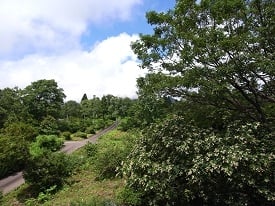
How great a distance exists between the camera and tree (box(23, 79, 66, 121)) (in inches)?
1905

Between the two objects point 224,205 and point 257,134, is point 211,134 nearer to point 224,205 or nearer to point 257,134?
point 257,134

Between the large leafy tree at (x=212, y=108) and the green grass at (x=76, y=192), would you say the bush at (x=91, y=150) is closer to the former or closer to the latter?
the green grass at (x=76, y=192)

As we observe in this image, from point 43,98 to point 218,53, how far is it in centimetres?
4314

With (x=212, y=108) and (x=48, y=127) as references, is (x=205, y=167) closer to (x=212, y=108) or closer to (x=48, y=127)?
(x=212, y=108)

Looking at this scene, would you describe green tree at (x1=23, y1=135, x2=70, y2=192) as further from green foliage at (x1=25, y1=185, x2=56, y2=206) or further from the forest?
the forest

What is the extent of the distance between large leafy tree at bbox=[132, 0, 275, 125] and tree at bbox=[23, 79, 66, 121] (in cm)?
3858

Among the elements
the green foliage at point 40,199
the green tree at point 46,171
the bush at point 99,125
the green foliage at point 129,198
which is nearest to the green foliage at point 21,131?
the green tree at point 46,171

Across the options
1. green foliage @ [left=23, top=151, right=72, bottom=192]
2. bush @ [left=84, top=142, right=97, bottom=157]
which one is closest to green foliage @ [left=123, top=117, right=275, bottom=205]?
green foliage @ [left=23, top=151, right=72, bottom=192]

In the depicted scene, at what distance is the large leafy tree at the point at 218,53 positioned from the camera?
32.3 feet

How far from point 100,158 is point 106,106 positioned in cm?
5421

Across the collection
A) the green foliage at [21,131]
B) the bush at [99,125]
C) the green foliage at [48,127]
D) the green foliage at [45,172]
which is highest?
the bush at [99,125]

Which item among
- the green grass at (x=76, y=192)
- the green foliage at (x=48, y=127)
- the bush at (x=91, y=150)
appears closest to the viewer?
the green grass at (x=76, y=192)

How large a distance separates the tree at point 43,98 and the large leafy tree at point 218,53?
127 ft

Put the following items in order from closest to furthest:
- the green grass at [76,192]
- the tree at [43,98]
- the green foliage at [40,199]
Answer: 1. the green grass at [76,192]
2. the green foliage at [40,199]
3. the tree at [43,98]
